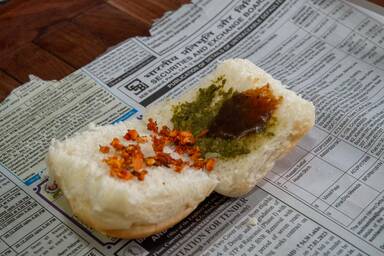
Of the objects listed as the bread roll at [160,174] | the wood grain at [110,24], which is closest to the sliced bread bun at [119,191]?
the bread roll at [160,174]

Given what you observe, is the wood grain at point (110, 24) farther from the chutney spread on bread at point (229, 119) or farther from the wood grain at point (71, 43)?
the chutney spread on bread at point (229, 119)

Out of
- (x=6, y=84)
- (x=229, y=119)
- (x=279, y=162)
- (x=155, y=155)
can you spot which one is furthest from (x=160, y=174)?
(x=6, y=84)

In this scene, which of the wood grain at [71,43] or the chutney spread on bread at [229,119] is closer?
the chutney spread on bread at [229,119]

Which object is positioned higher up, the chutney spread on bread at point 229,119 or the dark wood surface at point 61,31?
the chutney spread on bread at point 229,119

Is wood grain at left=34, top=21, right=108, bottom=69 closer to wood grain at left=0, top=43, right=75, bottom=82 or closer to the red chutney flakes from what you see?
wood grain at left=0, top=43, right=75, bottom=82

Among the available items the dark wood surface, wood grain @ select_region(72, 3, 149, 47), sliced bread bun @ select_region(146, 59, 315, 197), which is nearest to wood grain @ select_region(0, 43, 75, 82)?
the dark wood surface
